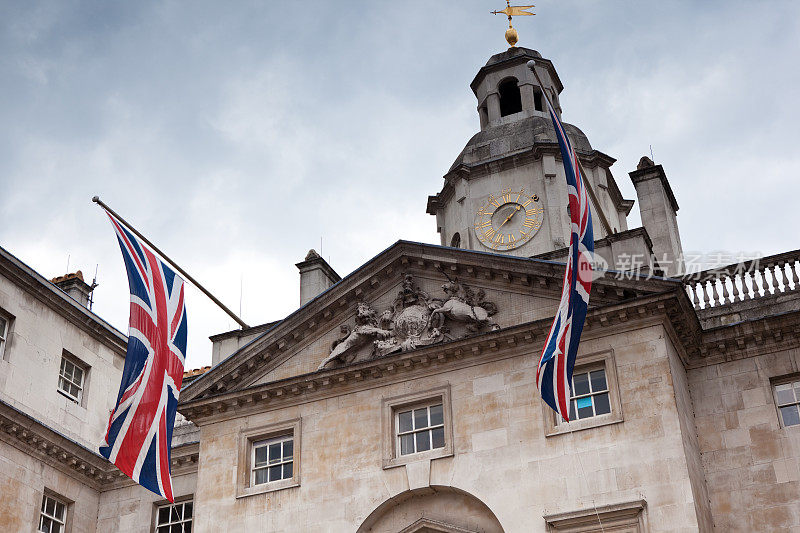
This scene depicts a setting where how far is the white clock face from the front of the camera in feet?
110

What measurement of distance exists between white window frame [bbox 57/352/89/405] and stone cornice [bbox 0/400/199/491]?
198 centimetres

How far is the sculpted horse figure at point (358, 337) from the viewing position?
26875mm

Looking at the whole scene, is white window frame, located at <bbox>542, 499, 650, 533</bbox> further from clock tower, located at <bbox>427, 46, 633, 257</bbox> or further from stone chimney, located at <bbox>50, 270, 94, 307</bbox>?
stone chimney, located at <bbox>50, 270, 94, 307</bbox>

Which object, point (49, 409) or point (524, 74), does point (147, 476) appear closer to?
point (49, 409)

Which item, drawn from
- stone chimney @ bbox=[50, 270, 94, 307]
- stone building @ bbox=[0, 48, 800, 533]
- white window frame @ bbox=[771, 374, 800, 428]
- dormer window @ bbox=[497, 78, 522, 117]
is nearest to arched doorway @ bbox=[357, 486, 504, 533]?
stone building @ bbox=[0, 48, 800, 533]

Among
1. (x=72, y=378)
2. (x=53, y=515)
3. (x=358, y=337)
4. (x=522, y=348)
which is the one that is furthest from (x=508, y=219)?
(x=53, y=515)

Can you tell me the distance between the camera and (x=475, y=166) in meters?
34.8

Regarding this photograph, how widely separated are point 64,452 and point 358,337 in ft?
29.8

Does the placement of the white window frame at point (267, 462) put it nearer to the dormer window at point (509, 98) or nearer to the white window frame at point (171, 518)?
the white window frame at point (171, 518)

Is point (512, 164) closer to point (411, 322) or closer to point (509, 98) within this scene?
point (509, 98)

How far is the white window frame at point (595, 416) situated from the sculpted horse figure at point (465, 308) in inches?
95.3

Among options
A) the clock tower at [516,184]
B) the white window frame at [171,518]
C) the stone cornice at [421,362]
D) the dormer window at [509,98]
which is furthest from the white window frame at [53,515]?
the dormer window at [509,98]

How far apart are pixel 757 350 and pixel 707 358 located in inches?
44.0

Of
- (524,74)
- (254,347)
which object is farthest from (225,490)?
(524,74)
